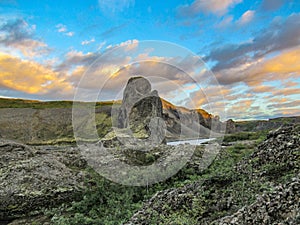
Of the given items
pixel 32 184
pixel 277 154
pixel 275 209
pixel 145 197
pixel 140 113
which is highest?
pixel 140 113

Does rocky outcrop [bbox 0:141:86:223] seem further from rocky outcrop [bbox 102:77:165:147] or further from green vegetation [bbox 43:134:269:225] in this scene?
rocky outcrop [bbox 102:77:165:147]

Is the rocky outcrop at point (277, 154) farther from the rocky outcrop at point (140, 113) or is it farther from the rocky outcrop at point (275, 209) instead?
the rocky outcrop at point (140, 113)

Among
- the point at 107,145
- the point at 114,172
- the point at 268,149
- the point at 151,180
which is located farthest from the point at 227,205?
the point at 107,145

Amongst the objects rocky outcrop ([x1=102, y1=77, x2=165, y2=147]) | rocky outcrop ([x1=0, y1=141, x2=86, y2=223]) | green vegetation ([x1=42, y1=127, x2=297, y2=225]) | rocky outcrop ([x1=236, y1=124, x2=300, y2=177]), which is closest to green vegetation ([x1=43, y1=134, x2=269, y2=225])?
green vegetation ([x1=42, y1=127, x2=297, y2=225])

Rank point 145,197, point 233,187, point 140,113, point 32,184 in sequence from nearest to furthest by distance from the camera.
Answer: point 233,187 → point 145,197 → point 32,184 → point 140,113

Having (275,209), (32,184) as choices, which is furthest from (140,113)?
(275,209)

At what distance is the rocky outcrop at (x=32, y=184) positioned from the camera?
1094cm

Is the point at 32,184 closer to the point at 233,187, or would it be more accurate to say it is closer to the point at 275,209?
the point at 233,187

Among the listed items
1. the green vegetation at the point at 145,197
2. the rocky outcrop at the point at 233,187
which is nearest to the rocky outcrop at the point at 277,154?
the rocky outcrop at the point at 233,187

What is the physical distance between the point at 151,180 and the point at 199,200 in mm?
4117

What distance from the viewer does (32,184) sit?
1138 cm

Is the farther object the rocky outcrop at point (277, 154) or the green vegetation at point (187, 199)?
the rocky outcrop at point (277, 154)

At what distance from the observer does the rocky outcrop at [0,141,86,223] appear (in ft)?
35.9

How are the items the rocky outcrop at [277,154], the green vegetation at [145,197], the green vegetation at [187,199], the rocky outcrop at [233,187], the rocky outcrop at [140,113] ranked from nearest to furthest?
the rocky outcrop at [233,187], the green vegetation at [187,199], the green vegetation at [145,197], the rocky outcrop at [277,154], the rocky outcrop at [140,113]
